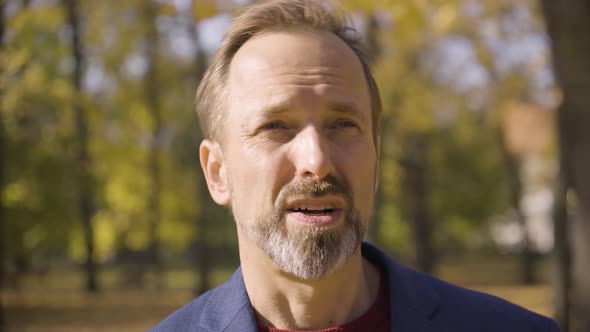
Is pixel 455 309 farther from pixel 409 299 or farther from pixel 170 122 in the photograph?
pixel 170 122

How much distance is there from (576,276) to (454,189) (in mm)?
26113

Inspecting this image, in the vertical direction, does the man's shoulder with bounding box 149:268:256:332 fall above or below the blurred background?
above

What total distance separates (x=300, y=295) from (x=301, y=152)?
454 millimetres

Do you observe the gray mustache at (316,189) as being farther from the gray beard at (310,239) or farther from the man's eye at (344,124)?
the man's eye at (344,124)

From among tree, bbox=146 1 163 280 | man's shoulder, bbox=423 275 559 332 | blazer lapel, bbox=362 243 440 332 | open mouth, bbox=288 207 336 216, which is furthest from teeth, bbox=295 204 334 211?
tree, bbox=146 1 163 280

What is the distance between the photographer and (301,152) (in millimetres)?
1955

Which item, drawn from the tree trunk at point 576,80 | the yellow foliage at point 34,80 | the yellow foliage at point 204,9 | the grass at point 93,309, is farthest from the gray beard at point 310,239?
the yellow foliage at point 34,80

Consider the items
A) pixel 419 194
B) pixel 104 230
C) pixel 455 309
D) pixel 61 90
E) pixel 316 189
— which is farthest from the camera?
pixel 104 230

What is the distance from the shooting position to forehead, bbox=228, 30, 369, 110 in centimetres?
204

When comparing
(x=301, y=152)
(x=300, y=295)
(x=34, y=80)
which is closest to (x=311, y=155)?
(x=301, y=152)

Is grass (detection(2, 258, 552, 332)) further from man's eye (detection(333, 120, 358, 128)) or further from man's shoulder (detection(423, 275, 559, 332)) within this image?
man's eye (detection(333, 120, 358, 128))

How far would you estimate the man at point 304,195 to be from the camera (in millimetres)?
1958

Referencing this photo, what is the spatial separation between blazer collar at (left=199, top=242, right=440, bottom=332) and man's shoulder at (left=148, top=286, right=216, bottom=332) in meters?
0.03

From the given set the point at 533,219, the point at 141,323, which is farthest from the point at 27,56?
the point at 533,219
